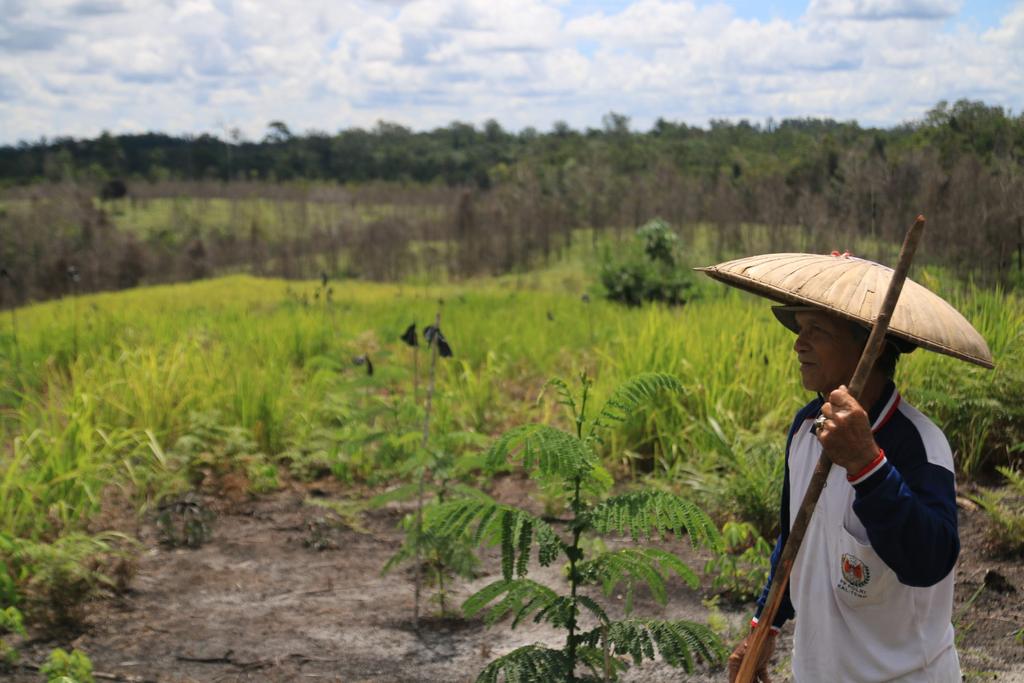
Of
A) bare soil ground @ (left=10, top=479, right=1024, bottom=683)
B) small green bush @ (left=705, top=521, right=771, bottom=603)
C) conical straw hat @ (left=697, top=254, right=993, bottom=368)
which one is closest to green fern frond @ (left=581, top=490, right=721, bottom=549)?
conical straw hat @ (left=697, top=254, right=993, bottom=368)

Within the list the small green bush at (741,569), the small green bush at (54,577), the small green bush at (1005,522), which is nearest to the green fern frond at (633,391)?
the small green bush at (741,569)

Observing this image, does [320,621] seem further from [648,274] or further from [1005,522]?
[648,274]

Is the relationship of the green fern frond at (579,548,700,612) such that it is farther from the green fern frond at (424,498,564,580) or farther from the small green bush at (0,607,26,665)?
the small green bush at (0,607,26,665)

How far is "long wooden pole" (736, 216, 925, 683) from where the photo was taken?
1581 mm

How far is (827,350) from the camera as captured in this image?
191cm

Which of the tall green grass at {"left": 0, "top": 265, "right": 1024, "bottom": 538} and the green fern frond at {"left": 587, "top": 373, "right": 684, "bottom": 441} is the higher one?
the green fern frond at {"left": 587, "top": 373, "right": 684, "bottom": 441}

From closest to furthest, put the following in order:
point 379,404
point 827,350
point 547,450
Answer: point 827,350, point 547,450, point 379,404

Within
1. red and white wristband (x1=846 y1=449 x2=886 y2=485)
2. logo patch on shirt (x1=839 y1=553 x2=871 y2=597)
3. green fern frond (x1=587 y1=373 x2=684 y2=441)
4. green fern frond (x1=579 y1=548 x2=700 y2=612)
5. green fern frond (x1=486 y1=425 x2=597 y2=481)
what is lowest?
green fern frond (x1=579 y1=548 x2=700 y2=612)

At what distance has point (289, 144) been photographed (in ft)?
242

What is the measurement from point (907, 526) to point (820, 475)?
0.18m

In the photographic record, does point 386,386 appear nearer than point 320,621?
No

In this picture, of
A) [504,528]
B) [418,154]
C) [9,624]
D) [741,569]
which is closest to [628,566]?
[504,528]

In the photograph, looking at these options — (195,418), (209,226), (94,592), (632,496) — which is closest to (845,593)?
(632,496)

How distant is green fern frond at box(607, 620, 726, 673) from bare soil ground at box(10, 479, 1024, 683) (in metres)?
0.88
